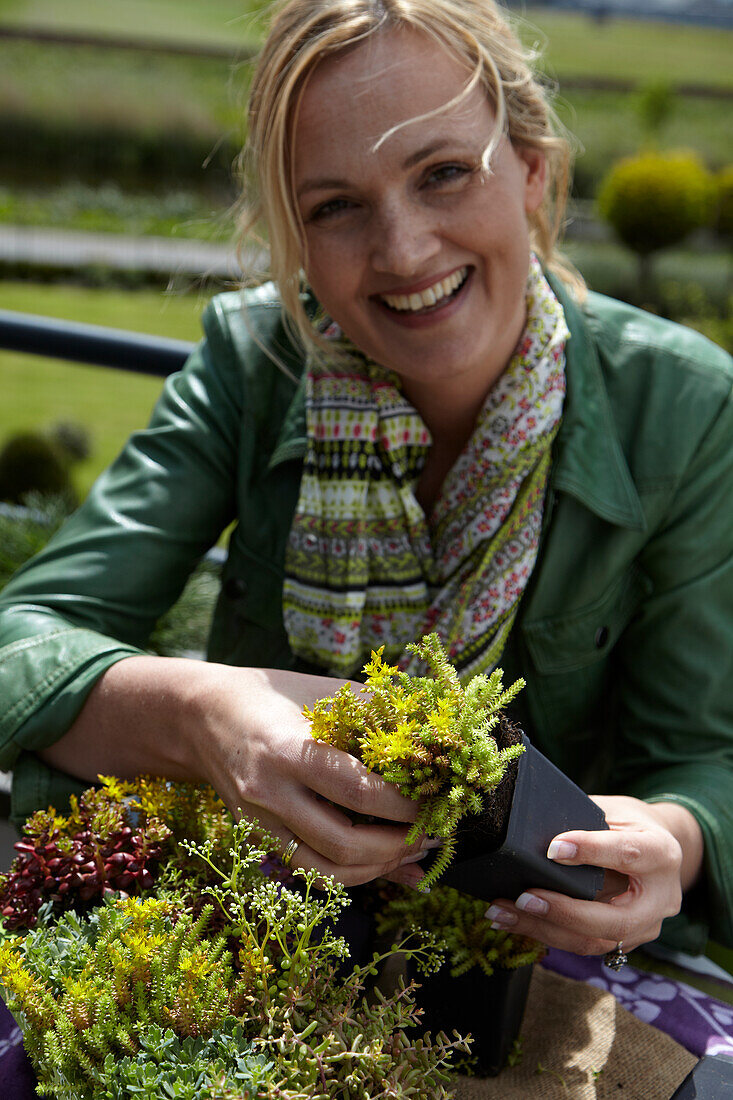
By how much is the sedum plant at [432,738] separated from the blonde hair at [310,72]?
946 millimetres

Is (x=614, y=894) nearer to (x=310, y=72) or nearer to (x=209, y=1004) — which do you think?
(x=209, y=1004)

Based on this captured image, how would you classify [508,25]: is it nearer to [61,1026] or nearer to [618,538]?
[618,538]

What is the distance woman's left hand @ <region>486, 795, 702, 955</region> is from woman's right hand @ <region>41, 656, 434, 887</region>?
6.1 inches

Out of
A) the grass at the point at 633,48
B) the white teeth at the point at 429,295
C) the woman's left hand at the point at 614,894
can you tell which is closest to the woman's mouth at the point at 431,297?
the white teeth at the point at 429,295

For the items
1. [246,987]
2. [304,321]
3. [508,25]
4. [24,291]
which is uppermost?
[508,25]

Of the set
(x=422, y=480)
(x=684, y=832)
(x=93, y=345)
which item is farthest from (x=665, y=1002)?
(x=93, y=345)

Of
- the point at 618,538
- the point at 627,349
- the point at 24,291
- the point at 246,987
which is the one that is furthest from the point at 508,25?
the point at 24,291

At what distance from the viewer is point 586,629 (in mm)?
1823

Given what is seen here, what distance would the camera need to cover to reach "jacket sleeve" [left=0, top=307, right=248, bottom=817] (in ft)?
4.98

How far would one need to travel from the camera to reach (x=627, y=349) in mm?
1902

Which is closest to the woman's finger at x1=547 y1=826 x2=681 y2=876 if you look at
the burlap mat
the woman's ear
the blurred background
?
the burlap mat

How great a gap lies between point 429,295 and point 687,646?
2.47 feet

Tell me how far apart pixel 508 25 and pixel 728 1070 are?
167cm

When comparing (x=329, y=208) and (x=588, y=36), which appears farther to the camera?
(x=588, y=36)
